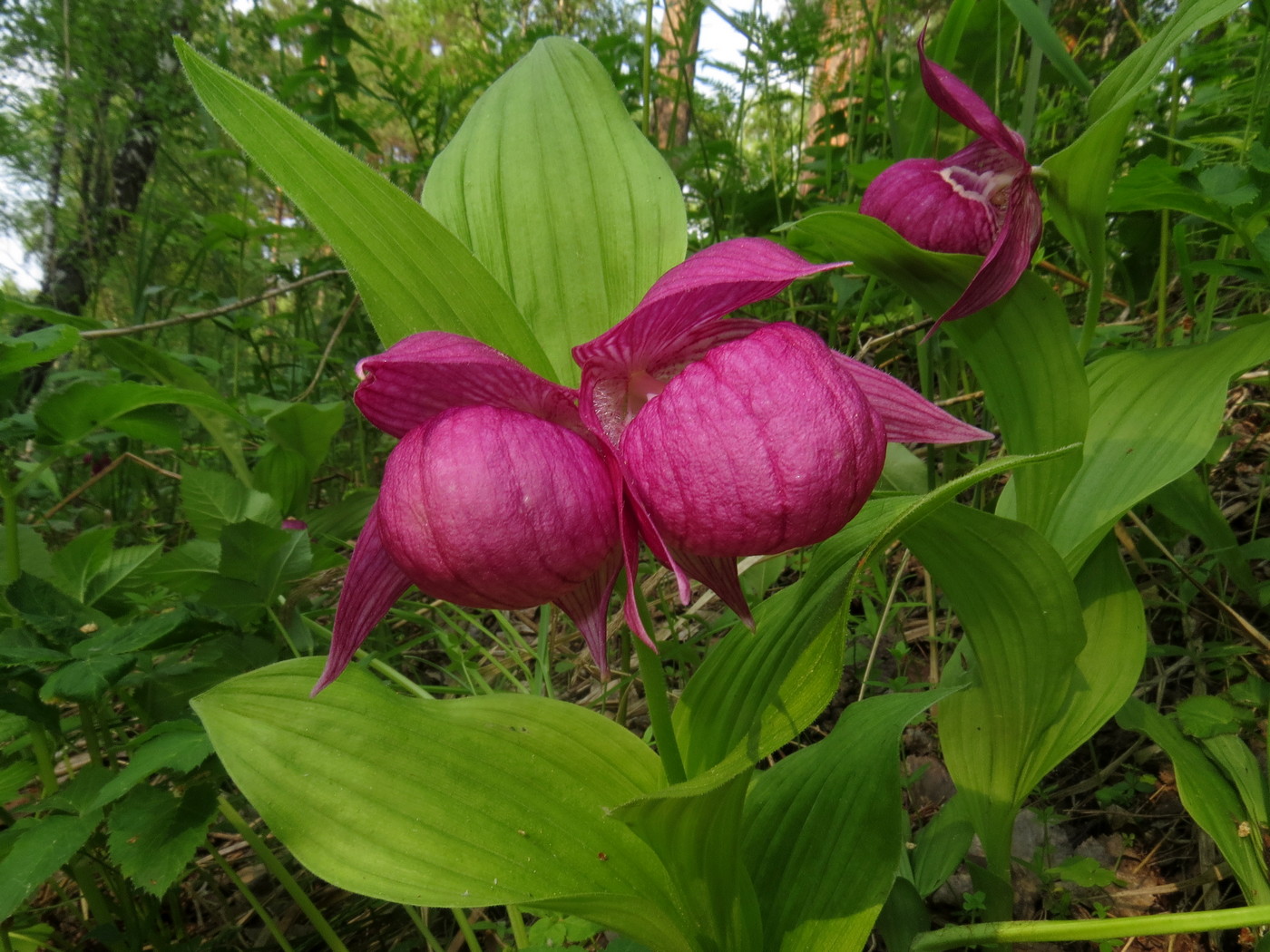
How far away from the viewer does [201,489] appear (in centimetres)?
142

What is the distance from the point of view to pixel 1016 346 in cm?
119

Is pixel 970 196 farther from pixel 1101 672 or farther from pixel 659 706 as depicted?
pixel 659 706

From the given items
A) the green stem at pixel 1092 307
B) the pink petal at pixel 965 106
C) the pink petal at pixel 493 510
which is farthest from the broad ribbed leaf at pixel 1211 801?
the pink petal at pixel 493 510

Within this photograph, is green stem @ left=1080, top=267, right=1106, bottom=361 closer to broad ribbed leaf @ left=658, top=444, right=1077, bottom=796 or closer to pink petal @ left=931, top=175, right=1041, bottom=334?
pink petal @ left=931, top=175, right=1041, bottom=334

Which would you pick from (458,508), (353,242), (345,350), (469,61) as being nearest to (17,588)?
(353,242)

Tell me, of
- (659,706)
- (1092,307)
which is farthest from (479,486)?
(1092,307)

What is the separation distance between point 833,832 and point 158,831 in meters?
0.87

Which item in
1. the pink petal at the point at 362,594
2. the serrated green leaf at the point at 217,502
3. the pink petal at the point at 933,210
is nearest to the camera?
the pink petal at the point at 362,594

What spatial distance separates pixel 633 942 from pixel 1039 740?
731 millimetres

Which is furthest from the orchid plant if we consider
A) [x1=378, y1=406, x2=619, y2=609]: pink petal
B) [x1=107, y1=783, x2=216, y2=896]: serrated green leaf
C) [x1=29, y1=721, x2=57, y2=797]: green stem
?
[x1=29, y1=721, x2=57, y2=797]: green stem

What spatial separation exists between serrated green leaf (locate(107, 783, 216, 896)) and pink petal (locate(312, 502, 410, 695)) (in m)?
0.40

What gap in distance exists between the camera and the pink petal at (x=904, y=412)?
73 cm

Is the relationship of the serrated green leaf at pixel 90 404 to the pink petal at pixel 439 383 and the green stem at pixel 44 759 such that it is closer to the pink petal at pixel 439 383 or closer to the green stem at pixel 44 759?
the green stem at pixel 44 759

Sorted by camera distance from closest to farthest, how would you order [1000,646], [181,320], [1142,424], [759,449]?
[759,449], [1000,646], [1142,424], [181,320]
